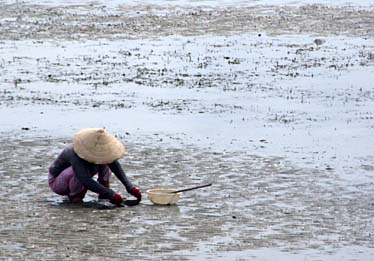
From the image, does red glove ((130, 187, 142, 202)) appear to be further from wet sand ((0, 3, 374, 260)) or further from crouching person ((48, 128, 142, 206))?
wet sand ((0, 3, 374, 260))

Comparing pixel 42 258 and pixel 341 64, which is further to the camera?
pixel 341 64

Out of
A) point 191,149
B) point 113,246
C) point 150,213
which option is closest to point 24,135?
point 191,149

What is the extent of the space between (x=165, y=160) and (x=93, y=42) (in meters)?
11.7

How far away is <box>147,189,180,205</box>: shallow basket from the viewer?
1142cm

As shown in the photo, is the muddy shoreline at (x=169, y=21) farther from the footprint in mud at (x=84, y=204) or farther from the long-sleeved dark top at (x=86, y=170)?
the footprint in mud at (x=84, y=204)

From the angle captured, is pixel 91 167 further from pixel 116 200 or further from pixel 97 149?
pixel 116 200

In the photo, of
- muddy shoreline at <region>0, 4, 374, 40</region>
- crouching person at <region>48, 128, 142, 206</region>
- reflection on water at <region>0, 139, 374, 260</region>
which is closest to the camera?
reflection on water at <region>0, 139, 374, 260</region>

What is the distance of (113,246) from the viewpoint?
997 centimetres

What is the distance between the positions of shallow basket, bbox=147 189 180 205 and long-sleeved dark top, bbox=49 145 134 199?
0.68 feet

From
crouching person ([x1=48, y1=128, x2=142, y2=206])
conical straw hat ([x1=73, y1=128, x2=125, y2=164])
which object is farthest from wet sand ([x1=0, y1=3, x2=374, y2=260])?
conical straw hat ([x1=73, y1=128, x2=125, y2=164])

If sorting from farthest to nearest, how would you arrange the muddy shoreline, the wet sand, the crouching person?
the muddy shoreline → the crouching person → the wet sand

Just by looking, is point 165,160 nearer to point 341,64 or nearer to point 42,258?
point 42,258

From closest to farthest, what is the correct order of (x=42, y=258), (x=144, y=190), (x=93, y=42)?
1. (x=42, y=258)
2. (x=144, y=190)
3. (x=93, y=42)

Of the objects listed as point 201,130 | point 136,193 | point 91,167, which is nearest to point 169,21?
point 201,130
